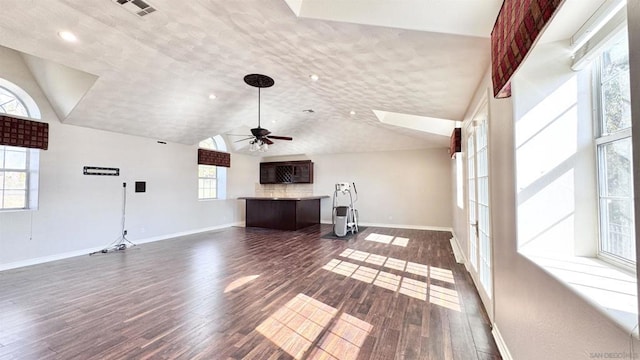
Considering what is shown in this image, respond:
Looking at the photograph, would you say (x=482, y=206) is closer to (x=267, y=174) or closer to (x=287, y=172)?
(x=287, y=172)

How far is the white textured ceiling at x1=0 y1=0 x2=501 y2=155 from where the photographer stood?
2.31m

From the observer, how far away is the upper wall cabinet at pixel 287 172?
9.62 m

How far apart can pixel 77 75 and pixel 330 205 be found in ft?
24.3

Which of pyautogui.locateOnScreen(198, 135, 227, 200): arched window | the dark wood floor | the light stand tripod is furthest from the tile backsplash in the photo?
the dark wood floor

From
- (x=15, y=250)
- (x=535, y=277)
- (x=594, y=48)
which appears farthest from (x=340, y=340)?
(x=15, y=250)

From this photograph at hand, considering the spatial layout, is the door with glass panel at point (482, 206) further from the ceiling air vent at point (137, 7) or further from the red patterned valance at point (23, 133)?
the red patterned valance at point (23, 133)

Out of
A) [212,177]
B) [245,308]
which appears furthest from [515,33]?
[212,177]

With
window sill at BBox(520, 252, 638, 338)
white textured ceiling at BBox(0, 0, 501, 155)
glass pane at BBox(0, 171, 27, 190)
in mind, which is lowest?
window sill at BBox(520, 252, 638, 338)

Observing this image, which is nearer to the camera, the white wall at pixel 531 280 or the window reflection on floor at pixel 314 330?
the white wall at pixel 531 280

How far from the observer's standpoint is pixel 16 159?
4.64m

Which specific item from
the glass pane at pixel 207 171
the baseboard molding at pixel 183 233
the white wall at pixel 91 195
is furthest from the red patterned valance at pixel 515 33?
the glass pane at pixel 207 171

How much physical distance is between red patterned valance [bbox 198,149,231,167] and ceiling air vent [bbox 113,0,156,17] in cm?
538

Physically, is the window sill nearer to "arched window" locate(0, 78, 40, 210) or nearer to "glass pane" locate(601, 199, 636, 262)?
"glass pane" locate(601, 199, 636, 262)

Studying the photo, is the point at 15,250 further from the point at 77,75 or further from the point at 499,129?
the point at 499,129
